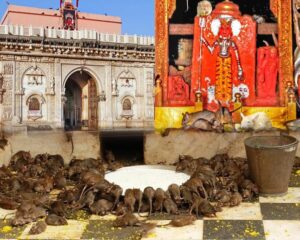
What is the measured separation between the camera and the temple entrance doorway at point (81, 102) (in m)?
34.6

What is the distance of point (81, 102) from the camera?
37312 millimetres

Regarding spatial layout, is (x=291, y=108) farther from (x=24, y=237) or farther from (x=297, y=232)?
(x=24, y=237)

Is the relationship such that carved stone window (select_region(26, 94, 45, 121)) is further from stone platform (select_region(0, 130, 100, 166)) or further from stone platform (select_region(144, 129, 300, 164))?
stone platform (select_region(144, 129, 300, 164))

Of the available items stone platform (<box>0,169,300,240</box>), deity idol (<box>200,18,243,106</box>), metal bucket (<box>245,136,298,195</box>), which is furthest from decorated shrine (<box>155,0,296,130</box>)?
stone platform (<box>0,169,300,240</box>)

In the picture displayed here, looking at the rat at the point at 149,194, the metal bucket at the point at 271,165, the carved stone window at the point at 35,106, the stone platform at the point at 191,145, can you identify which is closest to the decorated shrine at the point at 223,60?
the stone platform at the point at 191,145

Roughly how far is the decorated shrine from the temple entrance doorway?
2554 cm

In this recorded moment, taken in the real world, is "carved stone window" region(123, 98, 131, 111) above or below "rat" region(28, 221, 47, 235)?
above

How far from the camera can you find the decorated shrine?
896 centimetres

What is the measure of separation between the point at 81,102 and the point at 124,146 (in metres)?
29.0

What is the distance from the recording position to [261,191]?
6.06 m

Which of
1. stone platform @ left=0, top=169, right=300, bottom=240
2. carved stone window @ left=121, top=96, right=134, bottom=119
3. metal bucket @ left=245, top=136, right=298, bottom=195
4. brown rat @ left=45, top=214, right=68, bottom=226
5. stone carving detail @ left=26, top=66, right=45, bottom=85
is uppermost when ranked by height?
stone carving detail @ left=26, top=66, right=45, bottom=85

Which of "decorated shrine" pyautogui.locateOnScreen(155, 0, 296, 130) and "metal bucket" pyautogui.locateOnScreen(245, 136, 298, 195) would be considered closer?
"metal bucket" pyautogui.locateOnScreen(245, 136, 298, 195)

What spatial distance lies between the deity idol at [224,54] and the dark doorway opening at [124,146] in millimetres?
2006

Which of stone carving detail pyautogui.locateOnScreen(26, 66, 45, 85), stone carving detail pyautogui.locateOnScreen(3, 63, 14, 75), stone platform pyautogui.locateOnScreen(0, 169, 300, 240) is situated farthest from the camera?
stone carving detail pyautogui.locateOnScreen(26, 66, 45, 85)
